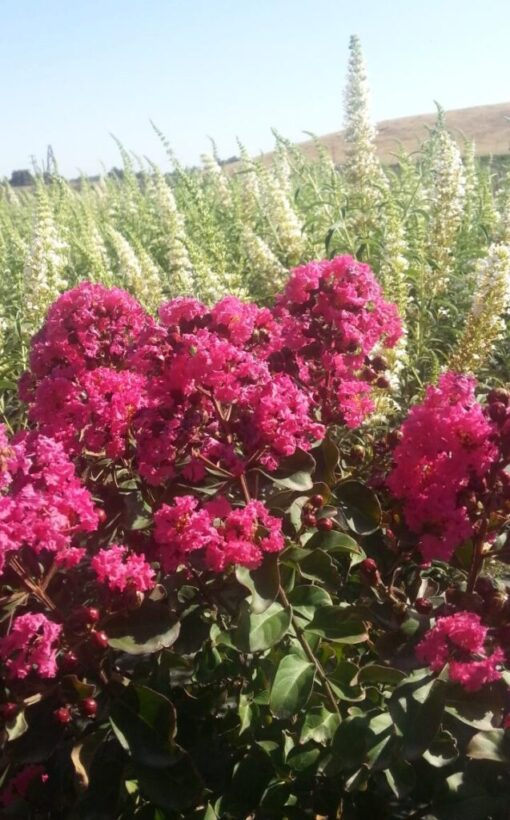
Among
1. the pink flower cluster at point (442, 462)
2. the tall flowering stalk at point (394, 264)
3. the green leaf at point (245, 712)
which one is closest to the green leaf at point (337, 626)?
the pink flower cluster at point (442, 462)

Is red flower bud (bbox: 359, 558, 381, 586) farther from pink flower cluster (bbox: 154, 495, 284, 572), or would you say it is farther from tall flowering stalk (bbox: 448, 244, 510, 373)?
tall flowering stalk (bbox: 448, 244, 510, 373)

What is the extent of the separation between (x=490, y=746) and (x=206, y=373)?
3.02 ft

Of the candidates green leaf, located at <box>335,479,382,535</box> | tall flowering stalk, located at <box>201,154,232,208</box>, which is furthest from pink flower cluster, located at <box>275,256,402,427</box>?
tall flowering stalk, located at <box>201,154,232,208</box>

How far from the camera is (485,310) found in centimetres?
310

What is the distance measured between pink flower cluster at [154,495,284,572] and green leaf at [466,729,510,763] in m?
0.52

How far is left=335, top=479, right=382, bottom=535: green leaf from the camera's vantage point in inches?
68.3

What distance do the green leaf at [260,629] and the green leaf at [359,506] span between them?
31cm

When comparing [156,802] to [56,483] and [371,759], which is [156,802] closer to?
[371,759]

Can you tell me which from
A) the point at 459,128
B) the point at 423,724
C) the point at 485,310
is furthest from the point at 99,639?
the point at 459,128

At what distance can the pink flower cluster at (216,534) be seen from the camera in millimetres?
1468

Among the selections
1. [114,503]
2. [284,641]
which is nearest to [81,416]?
[114,503]

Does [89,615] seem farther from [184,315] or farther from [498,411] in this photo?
[498,411]

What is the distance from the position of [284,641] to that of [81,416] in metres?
0.74

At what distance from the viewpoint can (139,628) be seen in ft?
4.93
